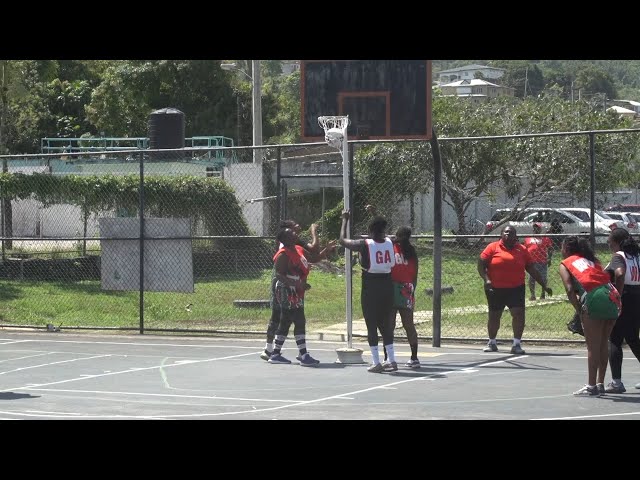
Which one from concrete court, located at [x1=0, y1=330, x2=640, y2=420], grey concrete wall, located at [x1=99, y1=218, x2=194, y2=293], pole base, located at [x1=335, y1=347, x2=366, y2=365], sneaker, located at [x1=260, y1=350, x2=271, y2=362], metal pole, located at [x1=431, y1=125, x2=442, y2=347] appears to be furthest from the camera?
grey concrete wall, located at [x1=99, y1=218, x2=194, y2=293]

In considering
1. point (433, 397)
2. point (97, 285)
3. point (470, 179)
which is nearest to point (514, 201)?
point (470, 179)

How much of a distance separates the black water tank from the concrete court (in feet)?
49.3

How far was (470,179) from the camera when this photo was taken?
32406 mm

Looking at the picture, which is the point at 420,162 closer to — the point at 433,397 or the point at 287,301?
the point at 287,301

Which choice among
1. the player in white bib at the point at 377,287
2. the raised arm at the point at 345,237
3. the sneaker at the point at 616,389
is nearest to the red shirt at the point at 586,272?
the sneaker at the point at 616,389

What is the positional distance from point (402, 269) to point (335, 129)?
2207 mm

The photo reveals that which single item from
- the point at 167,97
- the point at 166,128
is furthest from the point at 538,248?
the point at 167,97

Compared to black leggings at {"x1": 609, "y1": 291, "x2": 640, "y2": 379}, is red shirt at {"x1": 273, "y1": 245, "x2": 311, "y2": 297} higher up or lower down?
higher up

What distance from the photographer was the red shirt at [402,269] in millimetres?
14530

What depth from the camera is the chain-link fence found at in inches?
768

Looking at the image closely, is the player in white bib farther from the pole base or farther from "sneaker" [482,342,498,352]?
"sneaker" [482,342,498,352]

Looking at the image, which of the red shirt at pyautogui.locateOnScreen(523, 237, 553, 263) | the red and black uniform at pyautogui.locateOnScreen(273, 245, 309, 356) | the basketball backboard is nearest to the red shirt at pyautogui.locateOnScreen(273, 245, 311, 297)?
the red and black uniform at pyautogui.locateOnScreen(273, 245, 309, 356)

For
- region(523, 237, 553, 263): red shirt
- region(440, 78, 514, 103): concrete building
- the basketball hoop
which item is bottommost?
Result: region(523, 237, 553, 263): red shirt

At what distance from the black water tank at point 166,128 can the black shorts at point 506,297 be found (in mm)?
17653
